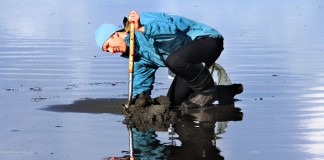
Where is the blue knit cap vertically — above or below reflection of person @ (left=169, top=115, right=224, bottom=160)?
above

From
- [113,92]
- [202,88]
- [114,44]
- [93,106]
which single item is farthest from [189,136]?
[113,92]

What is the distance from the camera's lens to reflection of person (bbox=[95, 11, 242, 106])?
1058cm

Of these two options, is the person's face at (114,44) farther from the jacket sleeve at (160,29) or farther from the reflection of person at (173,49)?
the jacket sleeve at (160,29)

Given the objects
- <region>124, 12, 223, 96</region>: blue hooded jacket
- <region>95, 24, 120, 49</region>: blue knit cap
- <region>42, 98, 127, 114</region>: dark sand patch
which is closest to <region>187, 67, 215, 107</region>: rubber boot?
<region>124, 12, 223, 96</region>: blue hooded jacket

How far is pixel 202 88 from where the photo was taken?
11297 millimetres

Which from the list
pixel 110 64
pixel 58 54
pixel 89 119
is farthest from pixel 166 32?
pixel 58 54

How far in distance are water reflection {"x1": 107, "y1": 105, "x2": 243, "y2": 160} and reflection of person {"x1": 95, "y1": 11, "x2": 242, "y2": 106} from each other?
0.36 metres

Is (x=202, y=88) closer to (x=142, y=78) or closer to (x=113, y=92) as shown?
(x=142, y=78)

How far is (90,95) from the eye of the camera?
12.7m

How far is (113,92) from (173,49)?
226cm

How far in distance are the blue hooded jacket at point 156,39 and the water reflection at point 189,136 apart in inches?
24.0

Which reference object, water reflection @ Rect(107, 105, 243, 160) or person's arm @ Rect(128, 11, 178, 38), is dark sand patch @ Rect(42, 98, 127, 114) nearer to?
water reflection @ Rect(107, 105, 243, 160)

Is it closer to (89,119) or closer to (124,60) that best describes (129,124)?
(89,119)

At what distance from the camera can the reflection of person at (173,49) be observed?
416 inches
